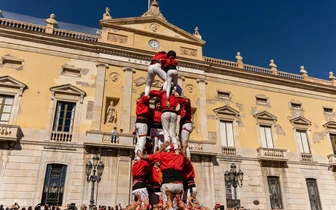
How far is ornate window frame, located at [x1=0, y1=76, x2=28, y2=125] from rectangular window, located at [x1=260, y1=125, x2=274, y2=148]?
15912 mm

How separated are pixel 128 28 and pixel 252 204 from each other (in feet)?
46.4

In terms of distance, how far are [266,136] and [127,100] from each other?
10.4 m

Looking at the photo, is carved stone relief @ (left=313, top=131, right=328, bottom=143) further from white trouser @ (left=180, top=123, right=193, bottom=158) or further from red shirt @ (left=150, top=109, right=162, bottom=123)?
red shirt @ (left=150, top=109, right=162, bottom=123)

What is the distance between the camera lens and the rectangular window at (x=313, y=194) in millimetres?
19156

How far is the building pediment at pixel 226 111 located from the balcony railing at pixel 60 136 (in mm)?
9727

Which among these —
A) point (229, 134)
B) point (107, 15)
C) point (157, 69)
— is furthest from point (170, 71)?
point (107, 15)

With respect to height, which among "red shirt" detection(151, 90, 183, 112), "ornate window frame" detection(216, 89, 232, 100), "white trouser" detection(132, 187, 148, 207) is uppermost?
"ornate window frame" detection(216, 89, 232, 100)

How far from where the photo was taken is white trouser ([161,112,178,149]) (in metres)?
6.27

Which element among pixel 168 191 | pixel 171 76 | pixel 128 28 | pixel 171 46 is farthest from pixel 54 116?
pixel 168 191

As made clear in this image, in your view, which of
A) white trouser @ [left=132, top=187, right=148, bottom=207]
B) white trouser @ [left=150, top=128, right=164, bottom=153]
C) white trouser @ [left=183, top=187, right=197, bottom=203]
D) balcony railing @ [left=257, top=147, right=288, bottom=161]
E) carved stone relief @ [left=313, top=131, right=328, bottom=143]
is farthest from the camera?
carved stone relief @ [left=313, top=131, right=328, bottom=143]

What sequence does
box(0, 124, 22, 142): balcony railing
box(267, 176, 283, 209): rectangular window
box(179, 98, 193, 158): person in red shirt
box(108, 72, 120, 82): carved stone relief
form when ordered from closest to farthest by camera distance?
1. box(179, 98, 193, 158): person in red shirt
2. box(0, 124, 22, 142): balcony railing
3. box(108, 72, 120, 82): carved stone relief
4. box(267, 176, 283, 209): rectangular window

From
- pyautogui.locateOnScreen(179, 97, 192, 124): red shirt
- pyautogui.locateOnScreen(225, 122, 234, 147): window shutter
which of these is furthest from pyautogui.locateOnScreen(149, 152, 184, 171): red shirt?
pyautogui.locateOnScreen(225, 122, 234, 147): window shutter

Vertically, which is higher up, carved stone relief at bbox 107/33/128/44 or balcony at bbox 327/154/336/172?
carved stone relief at bbox 107/33/128/44

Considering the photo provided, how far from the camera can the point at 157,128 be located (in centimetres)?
681
